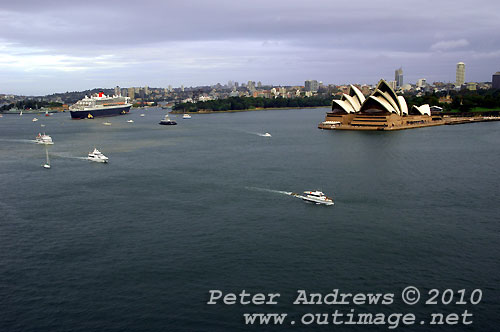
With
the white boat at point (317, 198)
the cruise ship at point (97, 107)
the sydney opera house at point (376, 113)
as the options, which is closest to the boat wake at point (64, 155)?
the white boat at point (317, 198)

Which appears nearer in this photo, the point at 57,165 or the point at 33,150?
the point at 57,165

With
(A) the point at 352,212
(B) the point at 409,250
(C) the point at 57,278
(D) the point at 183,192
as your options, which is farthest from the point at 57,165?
(B) the point at 409,250

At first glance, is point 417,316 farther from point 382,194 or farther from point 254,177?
point 254,177

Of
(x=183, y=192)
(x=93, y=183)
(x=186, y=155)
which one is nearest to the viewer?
(x=183, y=192)

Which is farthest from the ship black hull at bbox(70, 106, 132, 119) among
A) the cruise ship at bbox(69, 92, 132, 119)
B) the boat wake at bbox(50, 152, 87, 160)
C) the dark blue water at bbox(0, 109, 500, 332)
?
the dark blue water at bbox(0, 109, 500, 332)

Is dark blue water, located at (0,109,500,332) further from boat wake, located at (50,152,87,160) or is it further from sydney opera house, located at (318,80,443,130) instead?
sydney opera house, located at (318,80,443,130)

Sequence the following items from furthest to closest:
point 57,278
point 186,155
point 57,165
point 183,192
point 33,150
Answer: point 33,150 → point 186,155 → point 57,165 → point 183,192 → point 57,278
